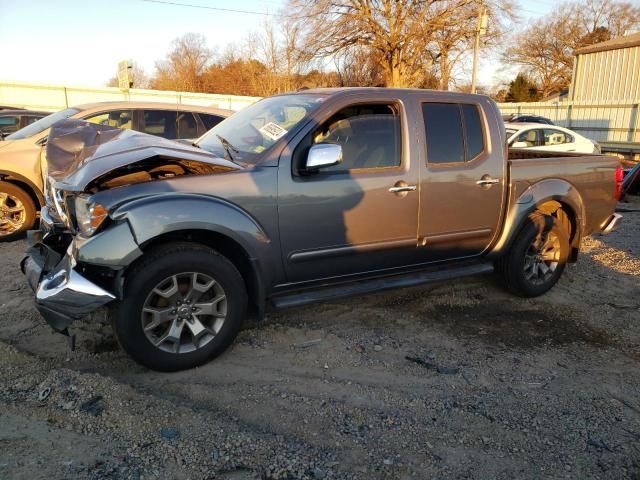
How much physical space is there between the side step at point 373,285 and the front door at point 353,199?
12cm

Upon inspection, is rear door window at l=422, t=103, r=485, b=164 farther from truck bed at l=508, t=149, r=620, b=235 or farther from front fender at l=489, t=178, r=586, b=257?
front fender at l=489, t=178, r=586, b=257

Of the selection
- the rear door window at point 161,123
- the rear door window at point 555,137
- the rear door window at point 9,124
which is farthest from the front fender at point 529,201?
the rear door window at point 555,137

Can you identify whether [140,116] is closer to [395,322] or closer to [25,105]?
[395,322]

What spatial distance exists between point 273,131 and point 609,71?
30.8 meters

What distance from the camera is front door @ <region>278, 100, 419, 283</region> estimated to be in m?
3.46

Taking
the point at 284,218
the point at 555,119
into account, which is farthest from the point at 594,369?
the point at 555,119

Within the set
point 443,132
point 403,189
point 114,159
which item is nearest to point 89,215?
point 114,159

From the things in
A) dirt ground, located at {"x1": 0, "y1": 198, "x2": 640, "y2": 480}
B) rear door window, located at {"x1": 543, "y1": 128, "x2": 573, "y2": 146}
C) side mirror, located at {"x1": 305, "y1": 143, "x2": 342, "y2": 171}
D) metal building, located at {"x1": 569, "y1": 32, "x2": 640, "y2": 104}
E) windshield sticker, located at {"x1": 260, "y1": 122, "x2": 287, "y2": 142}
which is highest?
metal building, located at {"x1": 569, "y1": 32, "x2": 640, "y2": 104}

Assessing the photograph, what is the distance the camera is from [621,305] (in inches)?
185

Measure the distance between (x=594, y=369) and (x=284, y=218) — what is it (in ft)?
8.11

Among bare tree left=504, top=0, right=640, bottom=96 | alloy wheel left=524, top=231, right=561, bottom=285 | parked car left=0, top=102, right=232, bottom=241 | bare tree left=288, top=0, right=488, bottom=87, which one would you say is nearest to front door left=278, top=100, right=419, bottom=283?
alloy wheel left=524, top=231, right=561, bottom=285

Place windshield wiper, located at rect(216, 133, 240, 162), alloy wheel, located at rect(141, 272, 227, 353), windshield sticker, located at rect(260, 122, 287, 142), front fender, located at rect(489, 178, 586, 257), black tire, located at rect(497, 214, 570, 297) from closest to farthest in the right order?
alloy wheel, located at rect(141, 272, 227, 353) < windshield sticker, located at rect(260, 122, 287, 142) < windshield wiper, located at rect(216, 133, 240, 162) < front fender, located at rect(489, 178, 586, 257) < black tire, located at rect(497, 214, 570, 297)

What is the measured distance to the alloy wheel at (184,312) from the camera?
10.2 feet

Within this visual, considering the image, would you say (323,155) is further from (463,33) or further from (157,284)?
(463,33)
